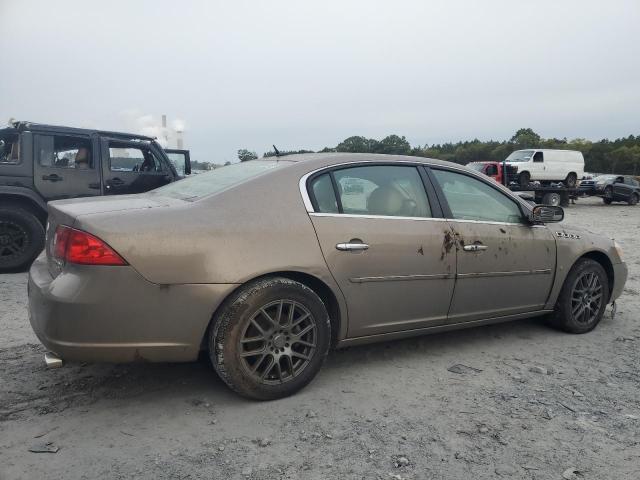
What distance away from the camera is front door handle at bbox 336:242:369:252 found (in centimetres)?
320

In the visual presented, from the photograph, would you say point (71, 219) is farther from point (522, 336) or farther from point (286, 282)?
point (522, 336)

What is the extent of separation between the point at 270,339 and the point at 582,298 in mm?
2977

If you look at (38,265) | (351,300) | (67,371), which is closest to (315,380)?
(351,300)

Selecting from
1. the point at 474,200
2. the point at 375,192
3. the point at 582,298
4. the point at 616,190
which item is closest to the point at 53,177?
the point at 375,192

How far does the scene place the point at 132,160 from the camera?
7.86 meters

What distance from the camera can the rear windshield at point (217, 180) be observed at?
3.25 metres

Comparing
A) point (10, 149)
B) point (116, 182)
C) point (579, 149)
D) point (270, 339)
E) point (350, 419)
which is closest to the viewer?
point (350, 419)

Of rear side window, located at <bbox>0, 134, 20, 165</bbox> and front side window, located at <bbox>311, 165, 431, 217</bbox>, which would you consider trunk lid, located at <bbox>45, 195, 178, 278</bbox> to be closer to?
front side window, located at <bbox>311, 165, 431, 217</bbox>

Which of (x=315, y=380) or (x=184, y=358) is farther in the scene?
(x=315, y=380)

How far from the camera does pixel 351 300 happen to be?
3262 mm

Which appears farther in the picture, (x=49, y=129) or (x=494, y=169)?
(x=494, y=169)

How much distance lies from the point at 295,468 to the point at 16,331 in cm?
302

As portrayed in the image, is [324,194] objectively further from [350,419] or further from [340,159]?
[350,419]

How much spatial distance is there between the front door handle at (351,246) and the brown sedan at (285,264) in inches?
0.5
